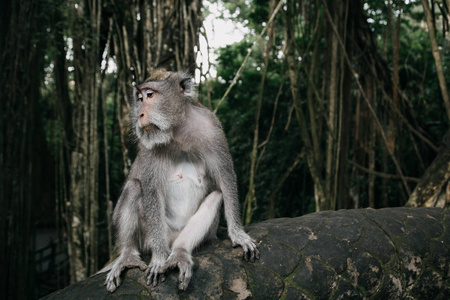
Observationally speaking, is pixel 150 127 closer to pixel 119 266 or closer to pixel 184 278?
pixel 119 266

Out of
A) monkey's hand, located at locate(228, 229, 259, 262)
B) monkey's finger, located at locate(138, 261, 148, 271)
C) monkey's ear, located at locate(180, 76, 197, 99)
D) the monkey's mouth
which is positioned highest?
monkey's ear, located at locate(180, 76, 197, 99)

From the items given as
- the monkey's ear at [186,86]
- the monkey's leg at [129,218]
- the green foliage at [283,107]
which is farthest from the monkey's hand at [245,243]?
the green foliage at [283,107]

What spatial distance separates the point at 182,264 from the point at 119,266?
14.9 inches

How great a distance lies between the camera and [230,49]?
7.50 m

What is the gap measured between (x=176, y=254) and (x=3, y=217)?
2.51 metres

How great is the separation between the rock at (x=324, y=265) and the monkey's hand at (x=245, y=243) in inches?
1.7

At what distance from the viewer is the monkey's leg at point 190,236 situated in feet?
6.95

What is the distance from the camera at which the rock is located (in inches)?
81.6

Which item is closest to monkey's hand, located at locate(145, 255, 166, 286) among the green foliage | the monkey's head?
the monkey's head

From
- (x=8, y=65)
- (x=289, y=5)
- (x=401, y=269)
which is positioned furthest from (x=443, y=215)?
(x=8, y=65)

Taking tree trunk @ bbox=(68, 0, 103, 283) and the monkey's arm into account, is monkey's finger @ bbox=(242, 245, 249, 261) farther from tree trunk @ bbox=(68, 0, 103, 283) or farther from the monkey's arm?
tree trunk @ bbox=(68, 0, 103, 283)

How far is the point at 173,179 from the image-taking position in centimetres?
294

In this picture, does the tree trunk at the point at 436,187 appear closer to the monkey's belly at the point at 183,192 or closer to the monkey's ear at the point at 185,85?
the monkey's belly at the point at 183,192

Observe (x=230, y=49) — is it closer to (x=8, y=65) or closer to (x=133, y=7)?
(x=133, y=7)
